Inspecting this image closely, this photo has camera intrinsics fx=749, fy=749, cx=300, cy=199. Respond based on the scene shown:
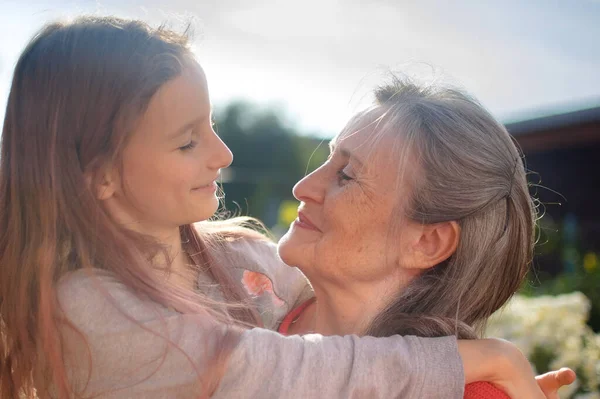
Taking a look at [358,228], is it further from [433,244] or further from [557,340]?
[557,340]

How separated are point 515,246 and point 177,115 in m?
1.12

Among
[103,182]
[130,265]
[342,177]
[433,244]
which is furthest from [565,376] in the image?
[103,182]

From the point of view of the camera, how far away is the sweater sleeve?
6.16ft

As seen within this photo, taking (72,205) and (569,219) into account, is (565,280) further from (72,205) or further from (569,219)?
(72,205)

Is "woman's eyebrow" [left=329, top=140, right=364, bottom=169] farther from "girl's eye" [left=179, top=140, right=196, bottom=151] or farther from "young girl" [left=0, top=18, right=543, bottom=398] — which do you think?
"girl's eye" [left=179, top=140, right=196, bottom=151]

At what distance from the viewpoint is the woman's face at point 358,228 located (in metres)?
2.33

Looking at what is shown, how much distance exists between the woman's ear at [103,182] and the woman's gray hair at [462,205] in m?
0.83

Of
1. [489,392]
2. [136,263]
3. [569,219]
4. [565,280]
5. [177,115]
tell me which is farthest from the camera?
[569,219]

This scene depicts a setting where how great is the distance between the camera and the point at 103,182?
231cm

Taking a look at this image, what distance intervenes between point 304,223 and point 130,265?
2.00 feet

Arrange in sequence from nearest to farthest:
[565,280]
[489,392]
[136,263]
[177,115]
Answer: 1. [489,392]
2. [136,263]
3. [177,115]
4. [565,280]

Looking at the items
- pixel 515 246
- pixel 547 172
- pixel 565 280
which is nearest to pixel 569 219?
pixel 547 172

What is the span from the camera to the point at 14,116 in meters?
2.30

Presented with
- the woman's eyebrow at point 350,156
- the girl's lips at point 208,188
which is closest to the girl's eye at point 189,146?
the girl's lips at point 208,188
